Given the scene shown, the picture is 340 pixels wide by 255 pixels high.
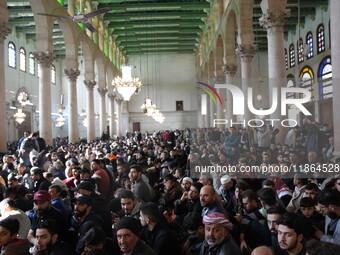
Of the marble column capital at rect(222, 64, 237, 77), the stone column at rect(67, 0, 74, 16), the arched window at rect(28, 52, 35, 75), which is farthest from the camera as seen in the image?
the arched window at rect(28, 52, 35, 75)

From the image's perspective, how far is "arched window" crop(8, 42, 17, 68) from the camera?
88.2ft

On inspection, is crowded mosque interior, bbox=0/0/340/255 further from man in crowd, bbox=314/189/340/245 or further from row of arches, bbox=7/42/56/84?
row of arches, bbox=7/42/56/84

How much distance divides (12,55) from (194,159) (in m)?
24.3

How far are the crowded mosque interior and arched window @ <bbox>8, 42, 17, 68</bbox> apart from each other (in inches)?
7.5

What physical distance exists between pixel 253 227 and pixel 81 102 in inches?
1493

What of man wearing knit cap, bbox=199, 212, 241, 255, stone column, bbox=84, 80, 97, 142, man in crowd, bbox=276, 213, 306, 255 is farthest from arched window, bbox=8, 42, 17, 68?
man in crowd, bbox=276, 213, 306, 255

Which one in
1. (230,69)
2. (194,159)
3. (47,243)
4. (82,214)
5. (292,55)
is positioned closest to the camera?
(47,243)

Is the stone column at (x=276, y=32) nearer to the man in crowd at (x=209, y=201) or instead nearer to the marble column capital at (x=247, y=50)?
the marble column capital at (x=247, y=50)

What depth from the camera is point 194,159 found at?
7848mm

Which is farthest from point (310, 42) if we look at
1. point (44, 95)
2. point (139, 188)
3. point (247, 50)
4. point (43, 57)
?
point (139, 188)

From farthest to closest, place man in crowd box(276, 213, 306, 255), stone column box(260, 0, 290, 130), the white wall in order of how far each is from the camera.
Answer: the white wall < stone column box(260, 0, 290, 130) < man in crowd box(276, 213, 306, 255)

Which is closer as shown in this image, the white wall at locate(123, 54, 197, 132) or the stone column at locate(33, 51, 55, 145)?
the stone column at locate(33, 51, 55, 145)

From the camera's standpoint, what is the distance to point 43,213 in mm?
4059

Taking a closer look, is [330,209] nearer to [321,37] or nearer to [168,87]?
[321,37]
